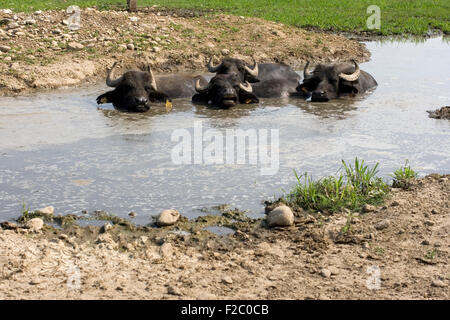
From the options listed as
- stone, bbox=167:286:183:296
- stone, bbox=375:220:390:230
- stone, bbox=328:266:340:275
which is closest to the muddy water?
stone, bbox=375:220:390:230

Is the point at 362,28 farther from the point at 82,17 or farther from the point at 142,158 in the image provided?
the point at 142,158

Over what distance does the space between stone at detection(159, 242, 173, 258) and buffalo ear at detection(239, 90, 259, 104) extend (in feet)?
18.4

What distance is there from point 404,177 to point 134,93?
485 cm

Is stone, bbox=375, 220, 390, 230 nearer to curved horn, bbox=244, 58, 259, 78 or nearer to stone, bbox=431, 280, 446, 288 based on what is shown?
stone, bbox=431, 280, 446, 288

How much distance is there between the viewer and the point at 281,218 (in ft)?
17.0

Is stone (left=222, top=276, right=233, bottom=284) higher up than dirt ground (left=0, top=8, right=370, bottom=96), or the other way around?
dirt ground (left=0, top=8, right=370, bottom=96)

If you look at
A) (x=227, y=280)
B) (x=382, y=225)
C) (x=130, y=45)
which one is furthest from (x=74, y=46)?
(x=227, y=280)

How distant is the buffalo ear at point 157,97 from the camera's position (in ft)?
32.8

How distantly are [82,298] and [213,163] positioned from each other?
3132 mm

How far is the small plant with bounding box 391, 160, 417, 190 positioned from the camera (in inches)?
236

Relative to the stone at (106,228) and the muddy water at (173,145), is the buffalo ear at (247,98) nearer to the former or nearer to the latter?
the muddy water at (173,145)

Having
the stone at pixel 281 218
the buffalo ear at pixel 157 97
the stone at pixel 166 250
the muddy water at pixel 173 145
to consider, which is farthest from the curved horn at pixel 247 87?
the stone at pixel 166 250

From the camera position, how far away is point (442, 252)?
4.58 metres
